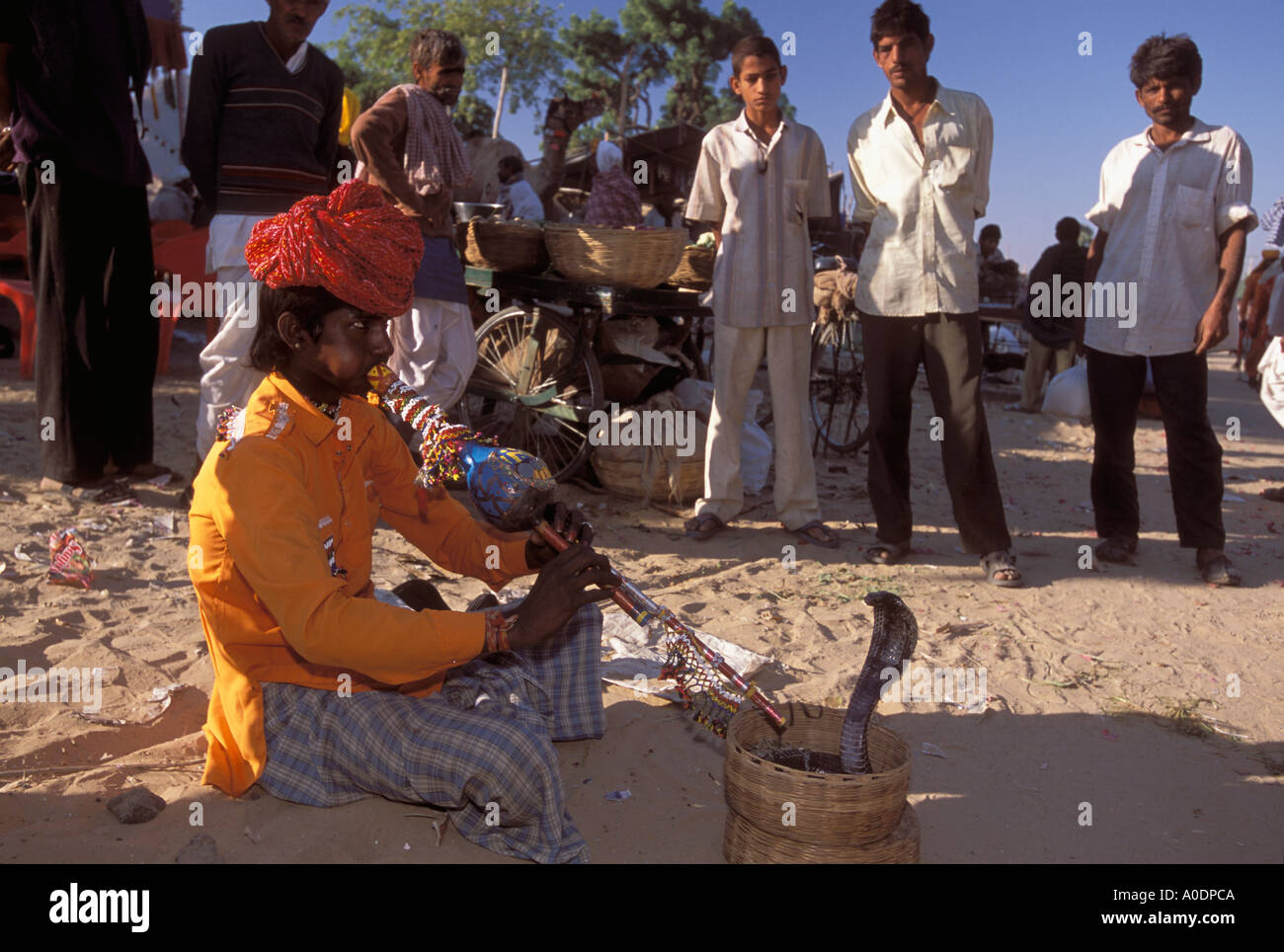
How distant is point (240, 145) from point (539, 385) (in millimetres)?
1961

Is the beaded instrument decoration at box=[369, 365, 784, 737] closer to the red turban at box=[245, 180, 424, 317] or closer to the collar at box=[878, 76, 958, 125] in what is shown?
the red turban at box=[245, 180, 424, 317]

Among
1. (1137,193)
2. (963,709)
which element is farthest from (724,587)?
(1137,193)

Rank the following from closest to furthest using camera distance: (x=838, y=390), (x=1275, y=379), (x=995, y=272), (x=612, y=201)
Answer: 1. (x=1275, y=379)
2. (x=612, y=201)
3. (x=838, y=390)
4. (x=995, y=272)

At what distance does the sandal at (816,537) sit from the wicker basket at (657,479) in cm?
67

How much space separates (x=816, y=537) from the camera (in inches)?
200

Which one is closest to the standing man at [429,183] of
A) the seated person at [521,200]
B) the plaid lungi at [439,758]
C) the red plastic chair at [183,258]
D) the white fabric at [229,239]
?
the white fabric at [229,239]

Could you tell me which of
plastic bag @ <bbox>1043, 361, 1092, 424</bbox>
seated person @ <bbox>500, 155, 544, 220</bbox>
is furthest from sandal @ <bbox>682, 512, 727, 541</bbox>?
seated person @ <bbox>500, 155, 544, 220</bbox>

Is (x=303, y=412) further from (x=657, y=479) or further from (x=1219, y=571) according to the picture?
(x=1219, y=571)

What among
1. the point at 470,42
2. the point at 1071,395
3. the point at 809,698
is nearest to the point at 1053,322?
the point at 1071,395

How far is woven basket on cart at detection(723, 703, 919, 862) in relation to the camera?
6.77 ft

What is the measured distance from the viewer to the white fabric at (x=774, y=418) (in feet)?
16.5

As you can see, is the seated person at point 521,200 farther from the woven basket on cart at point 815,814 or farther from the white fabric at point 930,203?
the woven basket on cart at point 815,814

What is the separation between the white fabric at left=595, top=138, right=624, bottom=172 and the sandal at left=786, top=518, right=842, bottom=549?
A: 3.79 meters
